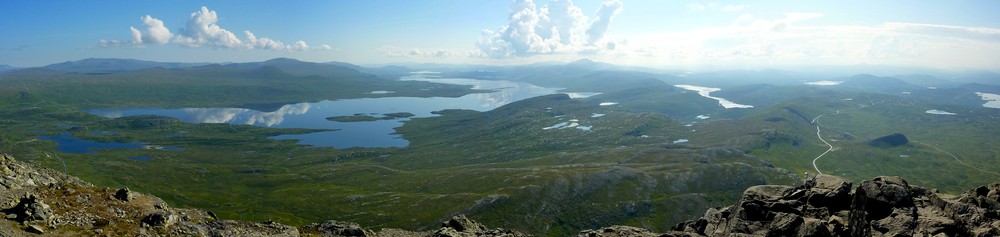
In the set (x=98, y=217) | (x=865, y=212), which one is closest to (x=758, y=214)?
(x=865, y=212)

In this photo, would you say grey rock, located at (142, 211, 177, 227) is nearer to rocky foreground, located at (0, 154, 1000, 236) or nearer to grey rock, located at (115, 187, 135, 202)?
rocky foreground, located at (0, 154, 1000, 236)

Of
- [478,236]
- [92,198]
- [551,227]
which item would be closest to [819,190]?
[478,236]

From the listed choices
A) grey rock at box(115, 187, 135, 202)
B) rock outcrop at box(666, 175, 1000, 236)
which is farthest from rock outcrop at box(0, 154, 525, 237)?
rock outcrop at box(666, 175, 1000, 236)

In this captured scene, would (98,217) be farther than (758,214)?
No

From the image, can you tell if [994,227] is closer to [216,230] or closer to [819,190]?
[819,190]

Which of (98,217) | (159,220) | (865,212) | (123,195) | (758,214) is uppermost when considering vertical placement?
(865,212)

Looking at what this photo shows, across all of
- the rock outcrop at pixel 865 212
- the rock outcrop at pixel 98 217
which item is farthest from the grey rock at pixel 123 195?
the rock outcrop at pixel 865 212

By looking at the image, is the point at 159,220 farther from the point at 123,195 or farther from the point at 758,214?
the point at 758,214

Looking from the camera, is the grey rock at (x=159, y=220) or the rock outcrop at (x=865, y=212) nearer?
the rock outcrop at (x=865, y=212)

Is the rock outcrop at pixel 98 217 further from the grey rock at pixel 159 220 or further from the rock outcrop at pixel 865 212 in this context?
the rock outcrop at pixel 865 212
